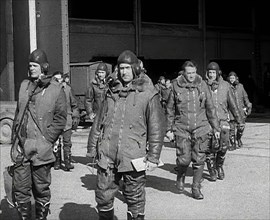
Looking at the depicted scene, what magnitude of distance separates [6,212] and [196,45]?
24.6m

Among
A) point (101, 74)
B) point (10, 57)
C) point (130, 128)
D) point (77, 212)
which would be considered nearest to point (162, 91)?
point (10, 57)

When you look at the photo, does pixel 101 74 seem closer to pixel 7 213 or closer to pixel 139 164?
pixel 7 213

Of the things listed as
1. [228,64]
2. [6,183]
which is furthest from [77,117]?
[228,64]

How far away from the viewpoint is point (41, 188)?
598 centimetres

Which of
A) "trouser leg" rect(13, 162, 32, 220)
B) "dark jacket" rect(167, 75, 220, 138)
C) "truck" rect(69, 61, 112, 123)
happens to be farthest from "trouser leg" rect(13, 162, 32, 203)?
"truck" rect(69, 61, 112, 123)

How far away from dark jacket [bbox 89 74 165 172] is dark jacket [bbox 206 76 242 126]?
13.6 feet

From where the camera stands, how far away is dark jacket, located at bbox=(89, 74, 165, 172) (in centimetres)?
536

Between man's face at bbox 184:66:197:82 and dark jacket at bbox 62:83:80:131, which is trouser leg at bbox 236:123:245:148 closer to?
dark jacket at bbox 62:83:80:131

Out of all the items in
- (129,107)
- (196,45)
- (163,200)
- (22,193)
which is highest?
(196,45)

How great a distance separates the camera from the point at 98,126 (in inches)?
220

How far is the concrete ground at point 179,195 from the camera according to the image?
688 centimetres

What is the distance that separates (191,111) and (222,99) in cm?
154

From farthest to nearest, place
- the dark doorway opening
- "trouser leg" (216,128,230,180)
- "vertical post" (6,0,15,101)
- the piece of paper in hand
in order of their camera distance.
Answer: the dark doorway opening
"vertical post" (6,0,15,101)
"trouser leg" (216,128,230,180)
the piece of paper in hand

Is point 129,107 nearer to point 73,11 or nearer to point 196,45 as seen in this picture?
point 73,11
